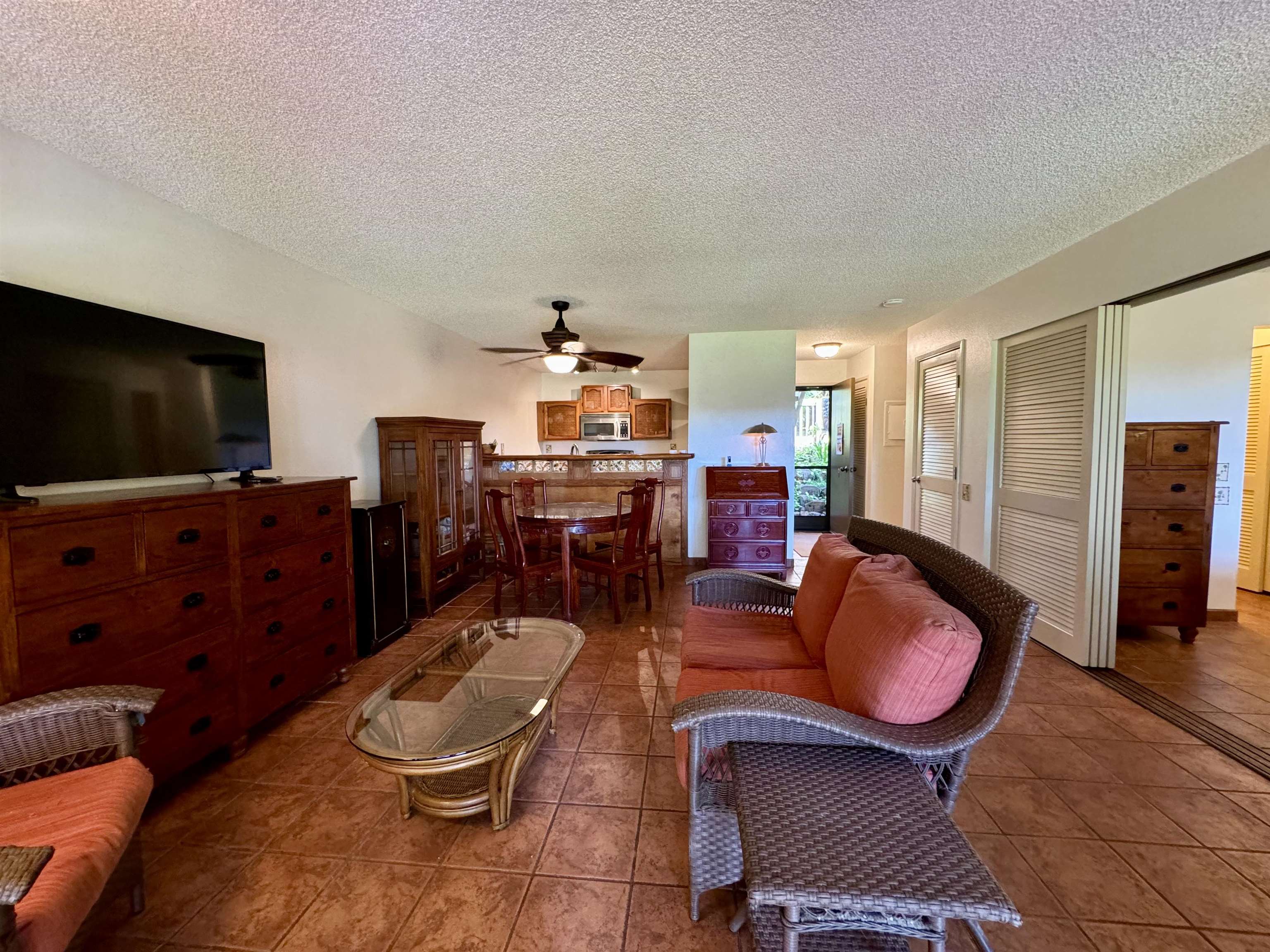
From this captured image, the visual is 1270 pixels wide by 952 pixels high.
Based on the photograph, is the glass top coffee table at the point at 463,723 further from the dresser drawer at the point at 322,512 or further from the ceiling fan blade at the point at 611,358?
the ceiling fan blade at the point at 611,358

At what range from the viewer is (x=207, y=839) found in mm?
1521

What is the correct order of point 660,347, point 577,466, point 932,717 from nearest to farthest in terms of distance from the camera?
point 932,717 → point 577,466 → point 660,347

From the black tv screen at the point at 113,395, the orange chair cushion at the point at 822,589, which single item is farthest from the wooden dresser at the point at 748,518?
the black tv screen at the point at 113,395

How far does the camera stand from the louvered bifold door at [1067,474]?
2514 mm

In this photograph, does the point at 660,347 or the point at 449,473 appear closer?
the point at 449,473

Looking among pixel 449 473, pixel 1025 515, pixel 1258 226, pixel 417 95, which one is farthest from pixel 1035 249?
pixel 449 473

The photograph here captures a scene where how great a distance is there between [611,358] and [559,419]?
3.35m

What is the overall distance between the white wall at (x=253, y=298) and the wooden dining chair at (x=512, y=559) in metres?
1.00

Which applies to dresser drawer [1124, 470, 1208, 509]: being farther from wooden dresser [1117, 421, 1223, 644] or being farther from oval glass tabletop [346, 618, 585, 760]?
oval glass tabletop [346, 618, 585, 760]

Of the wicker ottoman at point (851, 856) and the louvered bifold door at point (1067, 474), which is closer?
the wicker ottoman at point (851, 856)

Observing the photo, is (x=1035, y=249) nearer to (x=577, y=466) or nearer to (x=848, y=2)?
(x=848, y=2)

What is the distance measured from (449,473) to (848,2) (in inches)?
137

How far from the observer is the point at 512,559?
348 cm

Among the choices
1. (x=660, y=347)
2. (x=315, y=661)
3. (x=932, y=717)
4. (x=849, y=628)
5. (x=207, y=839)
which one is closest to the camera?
(x=932, y=717)
